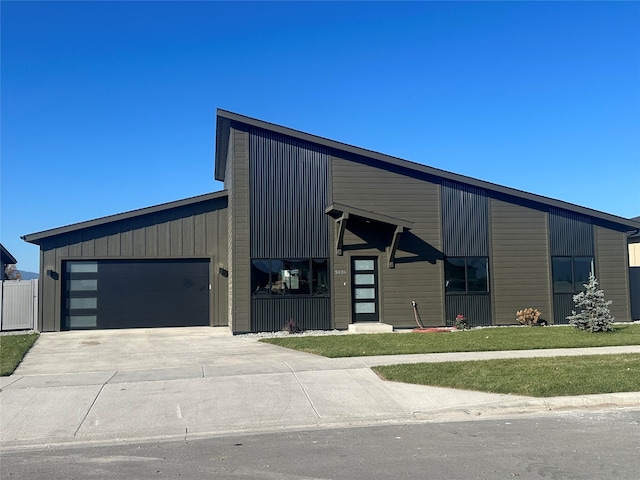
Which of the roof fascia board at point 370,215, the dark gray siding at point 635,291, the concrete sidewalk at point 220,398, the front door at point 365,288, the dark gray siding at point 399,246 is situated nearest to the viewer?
the concrete sidewalk at point 220,398

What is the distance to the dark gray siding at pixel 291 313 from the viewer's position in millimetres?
17312

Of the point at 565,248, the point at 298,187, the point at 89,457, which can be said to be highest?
the point at 298,187

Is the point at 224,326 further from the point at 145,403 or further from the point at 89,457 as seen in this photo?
the point at 89,457

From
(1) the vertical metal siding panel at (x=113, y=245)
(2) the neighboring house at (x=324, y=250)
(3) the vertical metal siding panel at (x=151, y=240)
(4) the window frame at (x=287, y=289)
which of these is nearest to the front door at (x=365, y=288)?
(2) the neighboring house at (x=324, y=250)

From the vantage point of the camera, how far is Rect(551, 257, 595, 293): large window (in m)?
19.0

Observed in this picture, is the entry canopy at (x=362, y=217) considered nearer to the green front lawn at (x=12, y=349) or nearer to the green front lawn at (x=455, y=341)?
the green front lawn at (x=455, y=341)

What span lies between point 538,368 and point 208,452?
254 inches

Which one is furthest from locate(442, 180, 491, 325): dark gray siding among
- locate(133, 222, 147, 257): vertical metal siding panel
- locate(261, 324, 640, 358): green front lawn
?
locate(133, 222, 147, 257): vertical metal siding panel

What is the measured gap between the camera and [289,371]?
35.0ft

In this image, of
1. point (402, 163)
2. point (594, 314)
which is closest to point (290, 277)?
point (402, 163)

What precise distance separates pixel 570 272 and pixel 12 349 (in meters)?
16.6

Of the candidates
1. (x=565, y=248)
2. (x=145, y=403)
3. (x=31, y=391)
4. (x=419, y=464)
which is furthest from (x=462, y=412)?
(x=565, y=248)

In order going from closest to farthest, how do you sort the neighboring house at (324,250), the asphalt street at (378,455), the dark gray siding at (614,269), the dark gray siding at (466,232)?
the asphalt street at (378,455) < the neighboring house at (324,250) < the dark gray siding at (466,232) < the dark gray siding at (614,269)

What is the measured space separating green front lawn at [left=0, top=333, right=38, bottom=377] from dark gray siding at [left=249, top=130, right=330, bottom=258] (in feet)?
21.6
